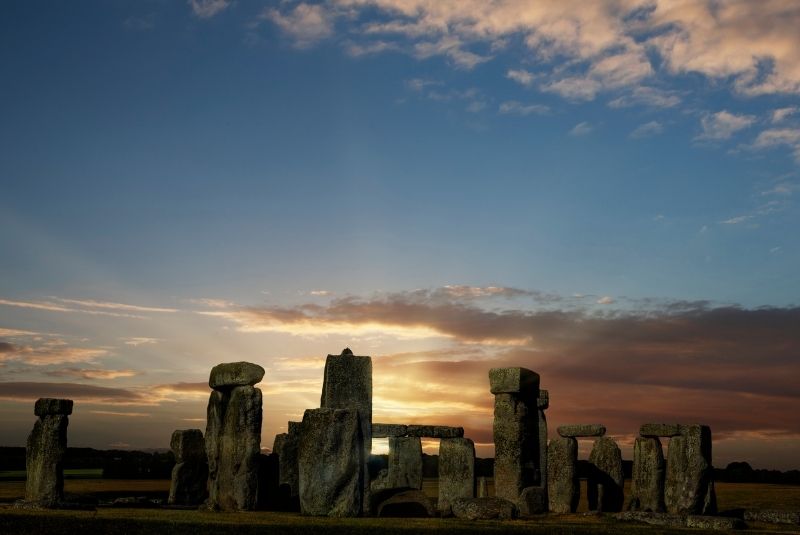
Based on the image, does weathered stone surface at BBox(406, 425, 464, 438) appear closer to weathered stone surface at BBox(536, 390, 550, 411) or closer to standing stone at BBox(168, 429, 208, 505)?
weathered stone surface at BBox(536, 390, 550, 411)

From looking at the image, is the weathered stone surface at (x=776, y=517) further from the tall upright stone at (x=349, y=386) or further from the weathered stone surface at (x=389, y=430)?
the weathered stone surface at (x=389, y=430)

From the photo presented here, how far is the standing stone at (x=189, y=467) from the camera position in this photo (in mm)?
26281

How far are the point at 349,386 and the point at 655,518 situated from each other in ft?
26.4

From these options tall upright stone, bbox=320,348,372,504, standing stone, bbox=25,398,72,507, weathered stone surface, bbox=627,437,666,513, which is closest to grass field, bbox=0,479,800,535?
standing stone, bbox=25,398,72,507

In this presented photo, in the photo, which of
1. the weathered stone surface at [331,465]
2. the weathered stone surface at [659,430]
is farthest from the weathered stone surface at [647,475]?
the weathered stone surface at [331,465]

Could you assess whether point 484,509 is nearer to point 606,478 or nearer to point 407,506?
point 407,506

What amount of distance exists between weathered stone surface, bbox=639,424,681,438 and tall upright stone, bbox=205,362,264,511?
1180 centimetres

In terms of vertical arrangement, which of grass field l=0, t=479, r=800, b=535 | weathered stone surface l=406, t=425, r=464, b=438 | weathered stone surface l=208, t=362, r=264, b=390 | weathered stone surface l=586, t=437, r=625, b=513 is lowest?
grass field l=0, t=479, r=800, b=535

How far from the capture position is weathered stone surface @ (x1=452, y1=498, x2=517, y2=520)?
21078mm

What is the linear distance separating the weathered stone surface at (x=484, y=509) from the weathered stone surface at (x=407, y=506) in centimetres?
77

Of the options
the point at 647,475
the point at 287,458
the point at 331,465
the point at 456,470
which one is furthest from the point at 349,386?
the point at 647,475

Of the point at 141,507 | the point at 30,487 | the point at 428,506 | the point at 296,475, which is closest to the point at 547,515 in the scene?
the point at 428,506

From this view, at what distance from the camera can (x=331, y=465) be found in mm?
19516

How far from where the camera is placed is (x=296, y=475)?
85.5 ft
